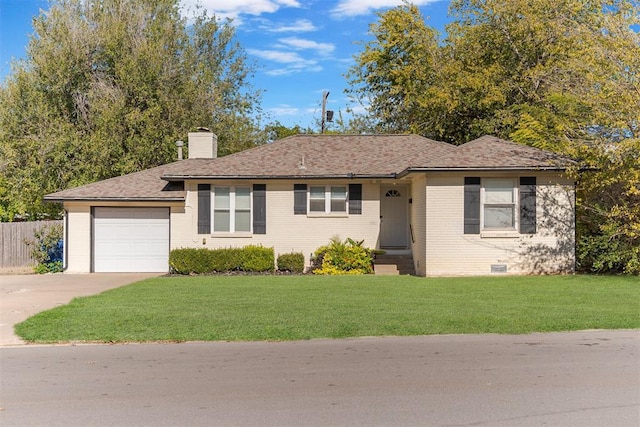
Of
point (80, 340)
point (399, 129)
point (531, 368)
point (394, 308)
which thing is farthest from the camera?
point (399, 129)

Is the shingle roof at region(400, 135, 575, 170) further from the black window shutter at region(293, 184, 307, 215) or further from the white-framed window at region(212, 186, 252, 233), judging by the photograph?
the white-framed window at region(212, 186, 252, 233)

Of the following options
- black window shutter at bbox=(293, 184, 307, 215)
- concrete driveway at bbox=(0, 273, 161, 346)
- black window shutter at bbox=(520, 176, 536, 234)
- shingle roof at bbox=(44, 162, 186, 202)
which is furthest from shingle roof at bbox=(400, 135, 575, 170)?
concrete driveway at bbox=(0, 273, 161, 346)

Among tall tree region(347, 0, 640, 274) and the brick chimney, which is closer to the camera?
tall tree region(347, 0, 640, 274)

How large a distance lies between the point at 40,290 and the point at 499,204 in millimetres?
13323

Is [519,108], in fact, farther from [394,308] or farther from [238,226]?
[394,308]

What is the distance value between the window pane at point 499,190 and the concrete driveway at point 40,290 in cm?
1113

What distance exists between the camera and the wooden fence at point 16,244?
22.0 m

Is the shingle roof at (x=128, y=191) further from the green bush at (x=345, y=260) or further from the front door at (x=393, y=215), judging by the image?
the front door at (x=393, y=215)

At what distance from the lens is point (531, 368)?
7.31 m

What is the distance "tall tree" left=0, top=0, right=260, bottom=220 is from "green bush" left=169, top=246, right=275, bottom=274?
9293 millimetres

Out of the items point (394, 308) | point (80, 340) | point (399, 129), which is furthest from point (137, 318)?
point (399, 129)

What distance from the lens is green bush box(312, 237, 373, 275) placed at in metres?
19.2

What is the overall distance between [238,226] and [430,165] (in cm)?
706

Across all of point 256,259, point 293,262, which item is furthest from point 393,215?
point 256,259
